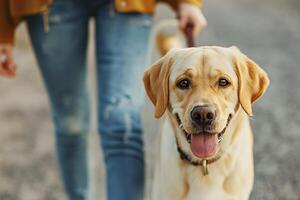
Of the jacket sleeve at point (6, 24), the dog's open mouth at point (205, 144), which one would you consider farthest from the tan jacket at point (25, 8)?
the dog's open mouth at point (205, 144)

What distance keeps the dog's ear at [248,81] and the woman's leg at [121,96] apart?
586mm

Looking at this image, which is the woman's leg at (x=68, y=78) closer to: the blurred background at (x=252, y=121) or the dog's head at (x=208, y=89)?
the blurred background at (x=252, y=121)

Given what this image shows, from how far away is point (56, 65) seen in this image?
276 cm

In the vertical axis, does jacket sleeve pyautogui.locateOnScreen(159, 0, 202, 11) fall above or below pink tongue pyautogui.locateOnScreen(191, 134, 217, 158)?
above

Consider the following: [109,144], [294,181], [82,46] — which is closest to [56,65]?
[82,46]

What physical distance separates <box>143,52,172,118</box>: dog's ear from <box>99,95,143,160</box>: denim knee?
352 mm

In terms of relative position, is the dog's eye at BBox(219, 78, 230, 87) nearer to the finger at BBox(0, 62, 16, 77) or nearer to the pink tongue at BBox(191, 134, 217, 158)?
the pink tongue at BBox(191, 134, 217, 158)

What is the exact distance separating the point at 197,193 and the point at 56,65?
790 millimetres

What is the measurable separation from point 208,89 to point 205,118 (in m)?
A: 0.09

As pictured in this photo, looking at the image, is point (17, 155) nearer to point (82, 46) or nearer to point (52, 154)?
point (52, 154)

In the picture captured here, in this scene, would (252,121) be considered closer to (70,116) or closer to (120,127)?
(70,116)

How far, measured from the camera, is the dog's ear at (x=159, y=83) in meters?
2.23

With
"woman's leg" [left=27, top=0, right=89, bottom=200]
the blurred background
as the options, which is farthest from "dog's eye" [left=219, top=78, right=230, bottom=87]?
the blurred background

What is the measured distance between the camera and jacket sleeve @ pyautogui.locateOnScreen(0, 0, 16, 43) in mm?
2846
